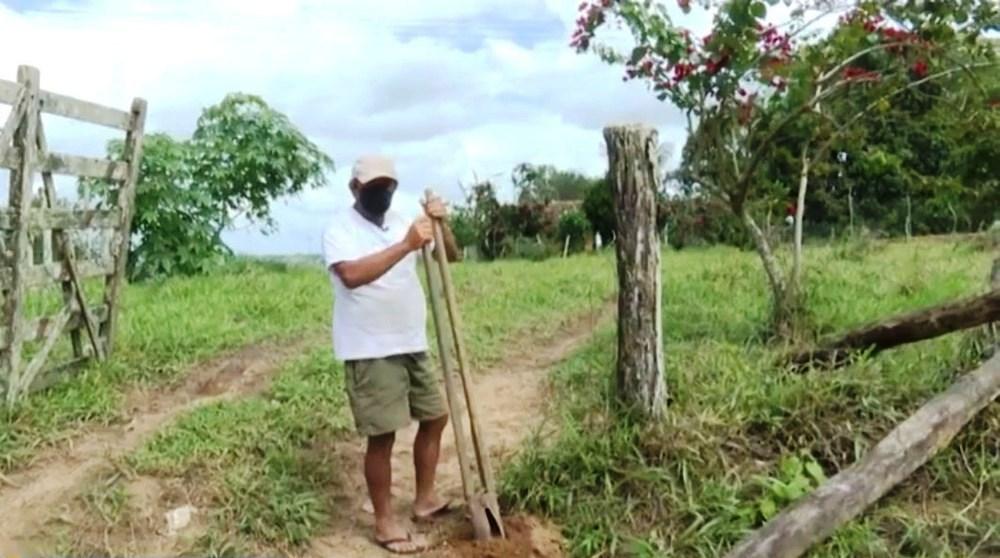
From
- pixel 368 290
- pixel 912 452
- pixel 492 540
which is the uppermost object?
pixel 368 290

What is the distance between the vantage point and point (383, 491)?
5.15m

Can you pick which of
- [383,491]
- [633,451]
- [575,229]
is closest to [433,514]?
[383,491]

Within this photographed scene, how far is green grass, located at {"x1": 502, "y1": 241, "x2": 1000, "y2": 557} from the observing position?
5027 millimetres

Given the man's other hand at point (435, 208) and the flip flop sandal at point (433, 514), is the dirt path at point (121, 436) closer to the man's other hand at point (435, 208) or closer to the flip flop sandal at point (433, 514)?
the flip flop sandal at point (433, 514)

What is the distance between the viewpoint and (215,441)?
6074 mm

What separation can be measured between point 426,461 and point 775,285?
A: 3200 millimetres

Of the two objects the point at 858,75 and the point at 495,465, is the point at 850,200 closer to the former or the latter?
the point at 858,75

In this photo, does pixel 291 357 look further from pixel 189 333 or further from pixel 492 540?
pixel 492 540

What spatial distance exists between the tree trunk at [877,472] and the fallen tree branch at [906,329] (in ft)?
1.25

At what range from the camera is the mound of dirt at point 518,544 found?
5.04 meters

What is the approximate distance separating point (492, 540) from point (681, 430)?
1.04m

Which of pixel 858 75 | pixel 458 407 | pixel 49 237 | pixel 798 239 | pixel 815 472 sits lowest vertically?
pixel 815 472

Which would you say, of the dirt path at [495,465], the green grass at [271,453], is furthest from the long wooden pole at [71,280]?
the dirt path at [495,465]

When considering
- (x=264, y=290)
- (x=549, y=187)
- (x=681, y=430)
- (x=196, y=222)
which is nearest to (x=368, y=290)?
(x=681, y=430)
